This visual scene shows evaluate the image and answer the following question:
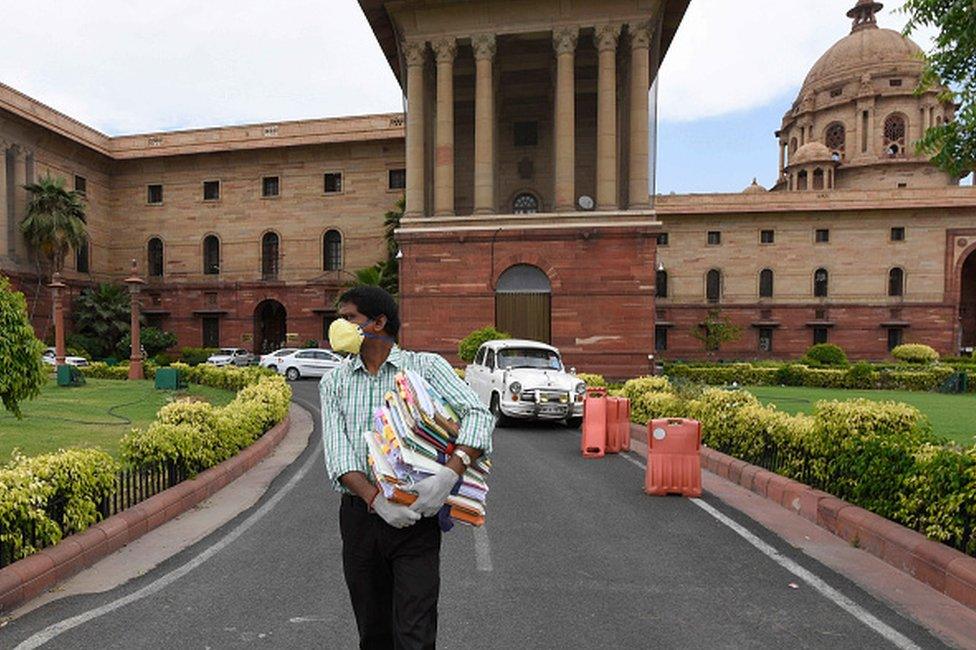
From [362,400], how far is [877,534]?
16.4 feet

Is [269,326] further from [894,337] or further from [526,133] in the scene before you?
[894,337]

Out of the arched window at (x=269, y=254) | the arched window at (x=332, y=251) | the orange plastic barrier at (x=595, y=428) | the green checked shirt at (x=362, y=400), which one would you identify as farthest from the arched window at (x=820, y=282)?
the green checked shirt at (x=362, y=400)

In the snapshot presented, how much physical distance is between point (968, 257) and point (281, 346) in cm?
5199

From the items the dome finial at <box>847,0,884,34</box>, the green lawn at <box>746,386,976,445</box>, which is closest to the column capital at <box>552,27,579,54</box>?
the green lawn at <box>746,386,976,445</box>

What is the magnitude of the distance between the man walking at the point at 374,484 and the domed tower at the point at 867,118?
6579 cm

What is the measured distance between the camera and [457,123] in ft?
109

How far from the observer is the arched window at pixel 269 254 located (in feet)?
138

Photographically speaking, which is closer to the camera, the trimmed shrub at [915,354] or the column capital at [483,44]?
the column capital at [483,44]

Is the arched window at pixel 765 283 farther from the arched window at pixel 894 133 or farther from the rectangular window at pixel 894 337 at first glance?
the arched window at pixel 894 133

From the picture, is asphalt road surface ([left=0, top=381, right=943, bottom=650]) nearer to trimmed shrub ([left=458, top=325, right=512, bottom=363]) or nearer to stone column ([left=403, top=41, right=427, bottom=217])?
trimmed shrub ([left=458, top=325, right=512, bottom=363])

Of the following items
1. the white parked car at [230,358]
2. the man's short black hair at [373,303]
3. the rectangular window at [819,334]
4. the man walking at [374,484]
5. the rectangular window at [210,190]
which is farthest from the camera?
the rectangular window at [819,334]

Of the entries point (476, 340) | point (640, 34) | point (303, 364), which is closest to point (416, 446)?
point (476, 340)

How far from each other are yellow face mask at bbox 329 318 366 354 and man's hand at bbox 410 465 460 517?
682mm

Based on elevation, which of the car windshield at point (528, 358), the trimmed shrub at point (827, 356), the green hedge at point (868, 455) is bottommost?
the trimmed shrub at point (827, 356)
